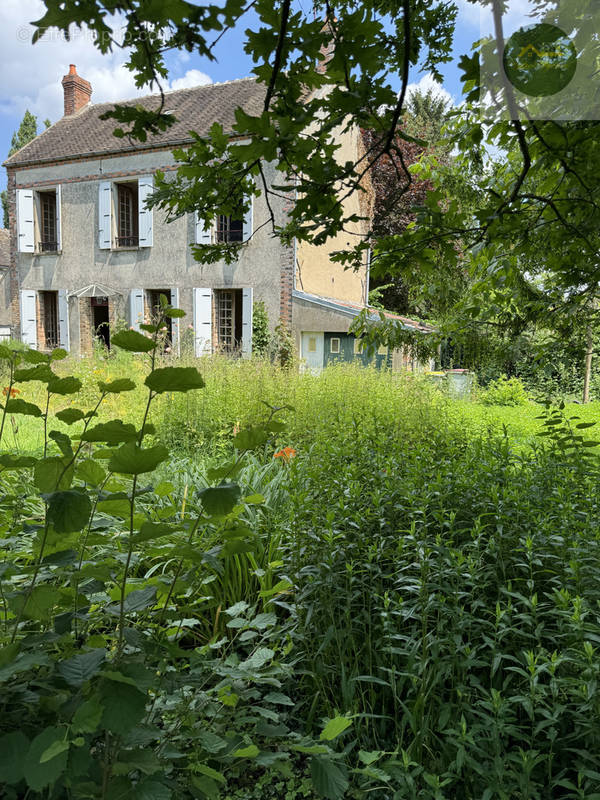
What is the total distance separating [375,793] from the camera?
1545 millimetres

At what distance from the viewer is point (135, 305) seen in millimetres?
13773

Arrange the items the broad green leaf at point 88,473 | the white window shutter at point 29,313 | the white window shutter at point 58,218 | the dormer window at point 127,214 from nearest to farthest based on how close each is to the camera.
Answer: the broad green leaf at point 88,473 → the dormer window at point 127,214 → the white window shutter at point 58,218 → the white window shutter at point 29,313

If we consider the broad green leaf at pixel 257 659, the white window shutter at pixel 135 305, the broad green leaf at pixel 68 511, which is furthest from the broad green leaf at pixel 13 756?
the white window shutter at pixel 135 305

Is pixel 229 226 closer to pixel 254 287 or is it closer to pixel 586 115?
pixel 254 287

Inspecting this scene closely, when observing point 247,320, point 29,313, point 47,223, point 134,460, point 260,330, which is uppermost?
point 47,223

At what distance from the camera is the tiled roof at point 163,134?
1317cm

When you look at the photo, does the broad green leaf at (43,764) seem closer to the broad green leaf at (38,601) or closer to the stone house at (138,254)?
the broad green leaf at (38,601)

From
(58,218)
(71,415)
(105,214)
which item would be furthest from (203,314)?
(71,415)

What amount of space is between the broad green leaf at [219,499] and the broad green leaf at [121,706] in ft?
1.01

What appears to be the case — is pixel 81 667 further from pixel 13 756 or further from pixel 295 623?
pixel 295 623

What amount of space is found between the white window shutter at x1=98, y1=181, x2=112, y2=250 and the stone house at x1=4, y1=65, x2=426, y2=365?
0.03 m

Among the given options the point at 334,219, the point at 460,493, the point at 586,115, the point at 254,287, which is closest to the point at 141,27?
Result: the point at 334,219

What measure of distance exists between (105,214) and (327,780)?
49.7ft

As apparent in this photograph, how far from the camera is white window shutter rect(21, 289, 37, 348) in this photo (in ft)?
49.2
